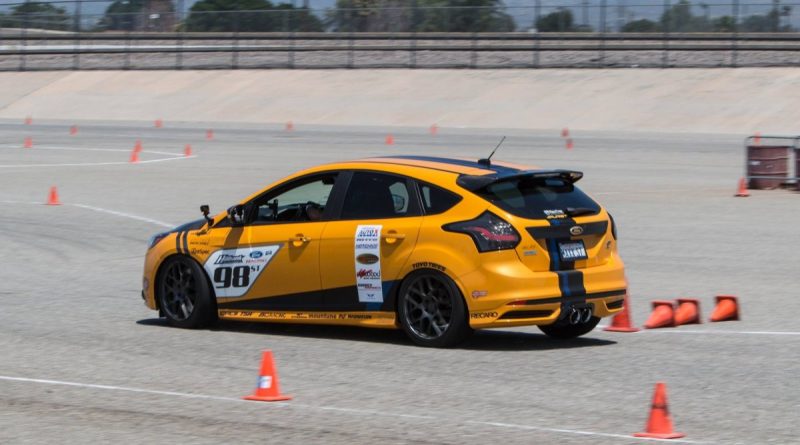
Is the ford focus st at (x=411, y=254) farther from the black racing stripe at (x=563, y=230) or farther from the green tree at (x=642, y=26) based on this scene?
the green tree at (x=642, y=26)

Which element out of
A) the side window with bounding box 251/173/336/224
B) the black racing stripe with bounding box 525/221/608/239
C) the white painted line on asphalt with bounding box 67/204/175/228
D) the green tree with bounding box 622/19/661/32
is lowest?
the white painted line on asphalt with bounding box 67/204/175/228

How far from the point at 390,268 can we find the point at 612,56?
40.5 metres

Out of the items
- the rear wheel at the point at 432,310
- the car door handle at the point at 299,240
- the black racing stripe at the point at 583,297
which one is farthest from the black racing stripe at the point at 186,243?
the black racing stripe at the point at 583,297

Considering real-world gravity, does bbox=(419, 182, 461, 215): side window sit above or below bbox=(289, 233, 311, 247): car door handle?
above

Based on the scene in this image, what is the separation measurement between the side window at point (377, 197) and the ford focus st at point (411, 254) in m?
0.01

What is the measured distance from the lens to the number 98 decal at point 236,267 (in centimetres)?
1108

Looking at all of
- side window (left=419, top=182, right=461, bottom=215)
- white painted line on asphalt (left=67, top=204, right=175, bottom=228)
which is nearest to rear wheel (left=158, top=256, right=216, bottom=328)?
side window (left=419, top=182, right=461, bottom=215)

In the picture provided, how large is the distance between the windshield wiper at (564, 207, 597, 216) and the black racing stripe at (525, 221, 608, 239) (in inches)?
4.2

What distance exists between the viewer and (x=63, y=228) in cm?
1928

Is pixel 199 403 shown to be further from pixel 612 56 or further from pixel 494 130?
pixel 612 56

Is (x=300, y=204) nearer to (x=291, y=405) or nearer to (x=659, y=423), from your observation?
(x=291, y=405)

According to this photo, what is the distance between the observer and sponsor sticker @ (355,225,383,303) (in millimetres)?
10406

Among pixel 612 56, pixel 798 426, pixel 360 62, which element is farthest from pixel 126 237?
pixel 360 62

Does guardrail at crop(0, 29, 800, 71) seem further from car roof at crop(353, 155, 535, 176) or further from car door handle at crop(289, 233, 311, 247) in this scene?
car door handle at crop(289, 233, 311, 247)
